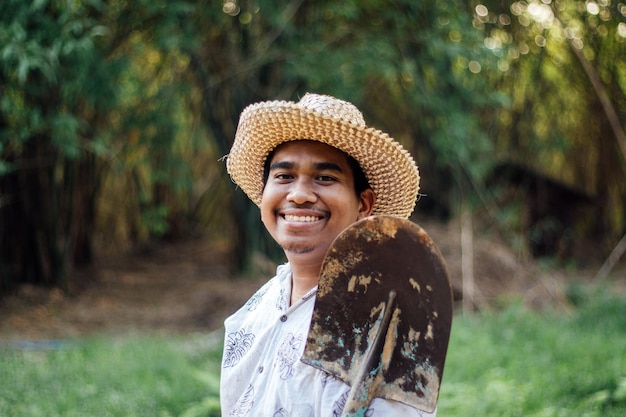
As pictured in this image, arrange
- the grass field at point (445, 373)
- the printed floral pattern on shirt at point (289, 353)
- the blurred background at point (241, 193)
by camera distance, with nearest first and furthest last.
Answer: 1. the printed floral pattern on shirt at point (289, 353)
2. the grass field at point (445, 373)
3. the blurred background at point (241, 193)

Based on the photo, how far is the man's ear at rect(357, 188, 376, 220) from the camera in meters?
1.59

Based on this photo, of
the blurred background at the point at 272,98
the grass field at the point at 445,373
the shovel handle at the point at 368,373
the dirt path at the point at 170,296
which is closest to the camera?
the shovel handle at the point at 368,373

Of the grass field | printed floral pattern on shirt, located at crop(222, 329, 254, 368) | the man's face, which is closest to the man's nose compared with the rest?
the man's face

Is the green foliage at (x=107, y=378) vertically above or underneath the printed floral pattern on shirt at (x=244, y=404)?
underneath

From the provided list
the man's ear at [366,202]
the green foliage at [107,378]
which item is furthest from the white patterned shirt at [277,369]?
the green foliage at [107,378]

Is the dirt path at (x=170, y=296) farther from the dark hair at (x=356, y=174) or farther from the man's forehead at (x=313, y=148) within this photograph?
the man's forehead at (x=313, y=148)

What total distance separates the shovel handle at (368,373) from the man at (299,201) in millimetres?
105

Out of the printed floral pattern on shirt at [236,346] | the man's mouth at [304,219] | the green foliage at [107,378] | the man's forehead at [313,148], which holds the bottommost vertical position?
the green foliage at [107,378]

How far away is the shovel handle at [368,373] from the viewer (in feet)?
4.10

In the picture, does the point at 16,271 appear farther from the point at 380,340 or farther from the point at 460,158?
the point at 380,340

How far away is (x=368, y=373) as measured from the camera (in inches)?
50.7

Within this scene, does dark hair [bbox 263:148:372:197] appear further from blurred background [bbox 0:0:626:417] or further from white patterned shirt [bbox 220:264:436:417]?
blurred background [bbox 0:0:626:417]

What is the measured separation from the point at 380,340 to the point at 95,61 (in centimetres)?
416

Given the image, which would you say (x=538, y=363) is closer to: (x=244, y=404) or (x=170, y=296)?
(x=244, y=404)
